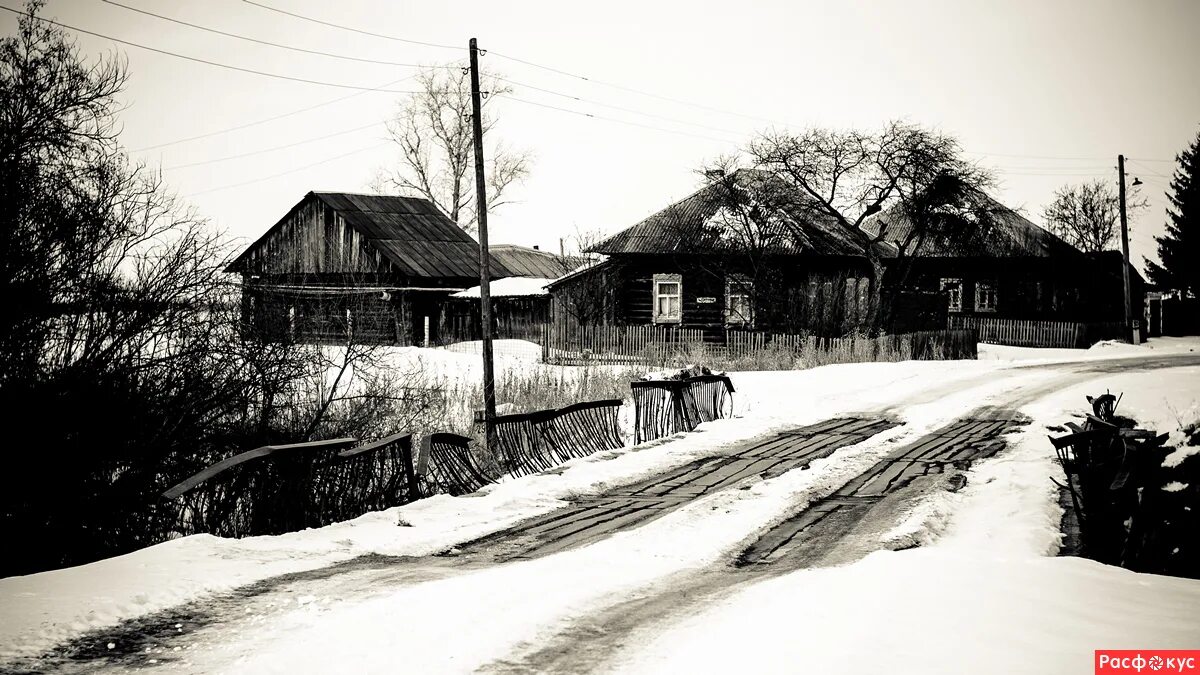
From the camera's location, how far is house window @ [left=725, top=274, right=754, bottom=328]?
33.5 meters

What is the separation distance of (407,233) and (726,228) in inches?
594

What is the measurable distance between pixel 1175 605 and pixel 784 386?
1581 centimetres

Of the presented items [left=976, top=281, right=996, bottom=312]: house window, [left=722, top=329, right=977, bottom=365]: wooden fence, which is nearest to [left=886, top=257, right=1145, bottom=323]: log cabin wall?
[left=976, top=281, right=996, bottom=312]: house window

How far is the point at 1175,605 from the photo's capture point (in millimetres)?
5590

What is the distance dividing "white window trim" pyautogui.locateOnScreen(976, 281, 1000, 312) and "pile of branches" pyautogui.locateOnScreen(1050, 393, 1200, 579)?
117ft

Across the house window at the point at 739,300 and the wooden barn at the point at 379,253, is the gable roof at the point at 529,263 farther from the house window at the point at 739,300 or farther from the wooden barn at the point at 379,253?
the house window at the point at 739,300

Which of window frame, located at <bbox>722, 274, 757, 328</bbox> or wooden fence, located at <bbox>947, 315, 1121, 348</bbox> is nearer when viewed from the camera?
window frame, located at <bbox>722, 274, 757, 328</bbox>

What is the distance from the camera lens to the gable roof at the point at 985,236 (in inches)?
1394

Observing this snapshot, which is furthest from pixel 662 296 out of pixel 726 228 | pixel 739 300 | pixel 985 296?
pixel 985 296

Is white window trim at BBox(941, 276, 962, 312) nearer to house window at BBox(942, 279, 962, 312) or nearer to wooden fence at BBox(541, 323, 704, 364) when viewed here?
house window at BBox(942, 279, 962, 312)

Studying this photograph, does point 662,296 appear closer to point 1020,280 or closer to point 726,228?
point 726,228

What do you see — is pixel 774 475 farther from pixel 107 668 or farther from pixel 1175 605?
pixel 107 668

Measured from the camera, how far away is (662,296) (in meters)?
36.6

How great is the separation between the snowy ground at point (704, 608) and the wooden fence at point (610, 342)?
21.0 metres
